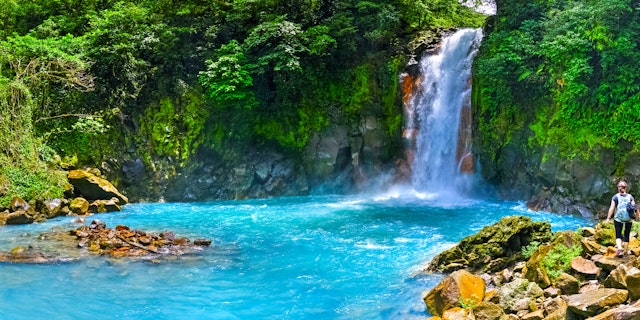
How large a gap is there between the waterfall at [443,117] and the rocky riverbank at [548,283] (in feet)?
37.1

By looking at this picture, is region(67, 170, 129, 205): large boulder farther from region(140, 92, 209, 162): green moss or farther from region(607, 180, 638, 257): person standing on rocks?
region(607, 180, 638, 257): person standing on rocks

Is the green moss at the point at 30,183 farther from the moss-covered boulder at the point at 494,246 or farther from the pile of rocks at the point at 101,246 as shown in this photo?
the moss-covered boulder at the point at 494,246

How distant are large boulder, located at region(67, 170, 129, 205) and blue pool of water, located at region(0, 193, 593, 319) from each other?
6.48 ft

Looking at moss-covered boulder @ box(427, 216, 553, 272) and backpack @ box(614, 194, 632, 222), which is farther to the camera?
moss-covered boulder @ box(427, 216, 553, 272)

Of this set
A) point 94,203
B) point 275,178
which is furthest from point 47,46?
point 275,178

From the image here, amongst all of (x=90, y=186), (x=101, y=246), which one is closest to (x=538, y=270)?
(x=101, y=246)

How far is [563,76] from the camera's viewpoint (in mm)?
16406

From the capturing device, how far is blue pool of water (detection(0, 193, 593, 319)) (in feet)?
28.4

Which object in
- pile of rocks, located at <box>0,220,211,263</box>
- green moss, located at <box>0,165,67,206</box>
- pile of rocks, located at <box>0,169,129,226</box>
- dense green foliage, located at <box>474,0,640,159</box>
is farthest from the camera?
green moss, located at <box>0,165,67,206</box>

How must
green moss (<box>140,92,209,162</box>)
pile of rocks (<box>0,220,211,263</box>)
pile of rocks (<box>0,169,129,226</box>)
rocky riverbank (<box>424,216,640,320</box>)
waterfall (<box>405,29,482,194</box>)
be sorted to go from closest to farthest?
rocky riverbank (<box>424,216,640,320</box>) < pile of rocks (<box>0,220,211,263</box>) < pile of rocks (<box>0,169,129,226</box>) < waterfall (<box>405,29,482,194</box>) < green moss (<box>140,92,209,162</box>)

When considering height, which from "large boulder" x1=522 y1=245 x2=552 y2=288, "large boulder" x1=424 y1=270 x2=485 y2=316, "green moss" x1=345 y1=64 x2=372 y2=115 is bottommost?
"large boulder" x1=424 y1=270 x2=485 y2=316

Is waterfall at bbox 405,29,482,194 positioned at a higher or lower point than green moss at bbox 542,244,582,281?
higher

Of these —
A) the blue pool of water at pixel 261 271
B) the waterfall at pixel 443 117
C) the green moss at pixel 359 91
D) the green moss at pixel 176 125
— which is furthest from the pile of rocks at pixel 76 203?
the waterfall at pixel 443 117

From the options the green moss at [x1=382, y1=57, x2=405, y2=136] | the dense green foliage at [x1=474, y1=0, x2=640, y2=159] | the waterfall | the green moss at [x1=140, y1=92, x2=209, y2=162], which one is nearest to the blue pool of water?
the dense green foliage at [x1=474, y1=0, x2=640, y2=159]
